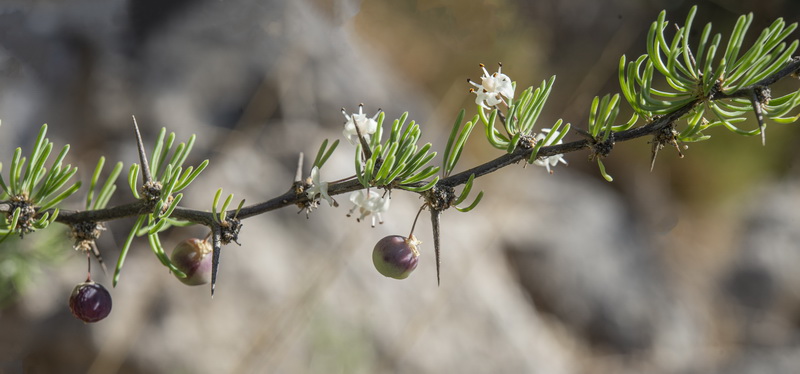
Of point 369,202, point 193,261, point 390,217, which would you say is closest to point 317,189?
point 369,202

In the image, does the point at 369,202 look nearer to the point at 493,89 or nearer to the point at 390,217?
the point at 493,89

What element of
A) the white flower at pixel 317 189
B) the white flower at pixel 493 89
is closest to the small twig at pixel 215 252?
the white flower at pixel 317 189

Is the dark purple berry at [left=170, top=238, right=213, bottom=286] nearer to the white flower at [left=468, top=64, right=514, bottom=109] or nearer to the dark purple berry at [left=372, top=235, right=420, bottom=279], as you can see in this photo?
the dark purple berry at [left=372, top=235, right=420, bottom=279]

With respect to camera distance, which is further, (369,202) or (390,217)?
(390,217)

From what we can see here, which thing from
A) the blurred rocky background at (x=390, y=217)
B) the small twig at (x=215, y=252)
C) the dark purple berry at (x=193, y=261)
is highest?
the blurred rocky background at (x=390, y=217)

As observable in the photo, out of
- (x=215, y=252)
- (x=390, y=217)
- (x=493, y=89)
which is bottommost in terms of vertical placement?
(x=215, y=252)

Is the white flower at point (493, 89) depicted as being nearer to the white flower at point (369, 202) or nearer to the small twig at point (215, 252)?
the white flower at point (369, 202)
